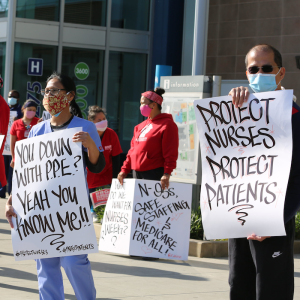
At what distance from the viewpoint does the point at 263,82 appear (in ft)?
10.4

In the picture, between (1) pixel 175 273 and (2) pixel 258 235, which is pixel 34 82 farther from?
(2) pixel 258 235

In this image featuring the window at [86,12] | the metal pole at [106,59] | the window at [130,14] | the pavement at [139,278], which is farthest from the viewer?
the window at [130,14]

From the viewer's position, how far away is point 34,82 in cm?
1539

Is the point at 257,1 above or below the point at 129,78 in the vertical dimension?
above

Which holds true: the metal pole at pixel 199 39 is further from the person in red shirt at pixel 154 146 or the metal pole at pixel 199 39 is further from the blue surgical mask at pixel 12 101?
the blue surgical mask at pixel 12 101

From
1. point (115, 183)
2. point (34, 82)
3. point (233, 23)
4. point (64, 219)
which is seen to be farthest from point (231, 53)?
point (64, 219)

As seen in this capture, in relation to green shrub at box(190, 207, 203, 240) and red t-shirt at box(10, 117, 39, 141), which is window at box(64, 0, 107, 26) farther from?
green shrub at box(190, 207, 203, 240)

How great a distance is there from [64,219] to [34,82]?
11962 millimetres

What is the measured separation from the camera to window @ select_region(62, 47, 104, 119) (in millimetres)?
16125

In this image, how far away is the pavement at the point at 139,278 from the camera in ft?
17.0

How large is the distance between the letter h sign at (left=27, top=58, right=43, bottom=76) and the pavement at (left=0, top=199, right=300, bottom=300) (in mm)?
8748

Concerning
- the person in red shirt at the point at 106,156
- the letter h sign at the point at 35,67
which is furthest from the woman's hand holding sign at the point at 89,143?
the letter h sign at the point at 35,67

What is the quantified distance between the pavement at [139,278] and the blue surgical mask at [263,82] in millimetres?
2515

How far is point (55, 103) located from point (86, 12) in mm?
12669
